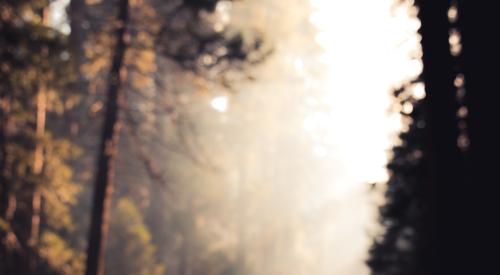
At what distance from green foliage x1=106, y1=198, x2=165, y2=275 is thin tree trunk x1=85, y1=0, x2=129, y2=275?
8640mm

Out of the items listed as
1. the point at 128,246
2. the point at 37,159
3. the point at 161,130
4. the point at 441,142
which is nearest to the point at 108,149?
the point at 37,159

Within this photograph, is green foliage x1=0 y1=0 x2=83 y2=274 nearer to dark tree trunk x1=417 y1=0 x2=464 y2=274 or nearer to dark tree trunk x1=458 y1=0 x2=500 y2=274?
dark tree trunk x1=417 y1=0 x2=464 y2=274

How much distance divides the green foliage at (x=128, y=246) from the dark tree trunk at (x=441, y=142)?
47.6 feet

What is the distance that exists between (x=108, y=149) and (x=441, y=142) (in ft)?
22.0

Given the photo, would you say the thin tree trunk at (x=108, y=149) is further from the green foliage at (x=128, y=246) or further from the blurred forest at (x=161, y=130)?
the green foliage at (x=128, y=246)

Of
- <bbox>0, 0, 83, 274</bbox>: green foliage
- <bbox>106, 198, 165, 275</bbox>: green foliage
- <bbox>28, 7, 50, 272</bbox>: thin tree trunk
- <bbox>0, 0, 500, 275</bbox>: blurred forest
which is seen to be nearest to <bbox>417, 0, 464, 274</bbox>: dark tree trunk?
<bbox>0, 0, 500, 275</bbox>: blurred forest

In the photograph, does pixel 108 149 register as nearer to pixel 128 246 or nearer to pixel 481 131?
pixel 481 131

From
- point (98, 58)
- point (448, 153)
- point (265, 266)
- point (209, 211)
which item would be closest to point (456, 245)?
point (448, 153)

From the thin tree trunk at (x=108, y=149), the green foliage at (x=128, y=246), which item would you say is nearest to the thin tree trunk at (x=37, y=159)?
the thin tree trunk at (x=108, y=149)

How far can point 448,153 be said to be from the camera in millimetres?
4691

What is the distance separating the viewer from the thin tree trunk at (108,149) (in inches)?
366

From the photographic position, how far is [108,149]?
9.53 metres

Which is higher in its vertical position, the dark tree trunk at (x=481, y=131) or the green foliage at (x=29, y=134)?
the green foliage at (x=29, y=134)

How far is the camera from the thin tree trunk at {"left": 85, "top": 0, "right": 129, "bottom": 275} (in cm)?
930
